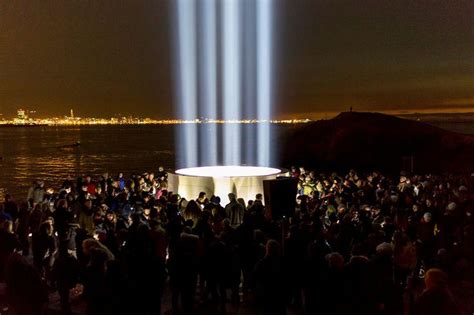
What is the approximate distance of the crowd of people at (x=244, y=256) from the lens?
6.29 metres

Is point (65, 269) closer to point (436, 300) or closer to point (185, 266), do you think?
point (185, 266)

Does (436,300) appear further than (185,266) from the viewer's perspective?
No

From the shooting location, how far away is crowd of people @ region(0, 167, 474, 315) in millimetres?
6285

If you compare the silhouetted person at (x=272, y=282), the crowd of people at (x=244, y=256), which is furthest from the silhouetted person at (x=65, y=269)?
the silhouetted person at (x=272, y=282)

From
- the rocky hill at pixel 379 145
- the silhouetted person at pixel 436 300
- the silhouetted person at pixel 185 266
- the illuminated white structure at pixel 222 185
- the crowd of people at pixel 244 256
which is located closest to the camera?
the silhouetted person at pixel 436 300

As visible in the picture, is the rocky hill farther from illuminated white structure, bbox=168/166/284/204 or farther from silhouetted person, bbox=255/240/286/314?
silhouetted person, bbox=255/240/286/314

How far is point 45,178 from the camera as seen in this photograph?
46.1 m

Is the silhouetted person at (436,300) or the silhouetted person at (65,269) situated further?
the silhouetted person at (65,269)

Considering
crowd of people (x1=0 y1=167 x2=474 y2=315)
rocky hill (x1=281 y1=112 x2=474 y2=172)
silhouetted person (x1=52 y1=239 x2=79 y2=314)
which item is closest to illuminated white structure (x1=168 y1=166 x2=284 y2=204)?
crowd of people (x1=0 y1=167 x2=474 y2=315)

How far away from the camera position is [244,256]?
332 inches

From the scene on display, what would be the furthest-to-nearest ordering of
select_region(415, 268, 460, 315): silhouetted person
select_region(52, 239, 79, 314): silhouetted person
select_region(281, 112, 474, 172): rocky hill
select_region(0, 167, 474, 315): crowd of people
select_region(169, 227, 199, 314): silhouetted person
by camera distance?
select_region(281, 112, 474, 172): rocky hill
select_region(52, 239, 79, 314): silhouetted person
select_region(169, 227, 199, 314): silhouetted person
select_region(0, 167, 474, 315): crowd of people
select_region(415, 268, 460, 315): silhouetted person

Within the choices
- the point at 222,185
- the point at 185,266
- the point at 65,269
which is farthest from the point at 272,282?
the point at 222,185

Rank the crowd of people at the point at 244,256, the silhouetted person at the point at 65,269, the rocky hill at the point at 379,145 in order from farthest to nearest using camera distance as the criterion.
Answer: the rocky hill at the point at 379,145 → the silhouetted person at the point at 65,269 → the crowd of people at the point at 244,256

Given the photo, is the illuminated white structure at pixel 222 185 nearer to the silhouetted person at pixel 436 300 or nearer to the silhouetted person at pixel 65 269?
the silhouetted person at pixel 65 269
